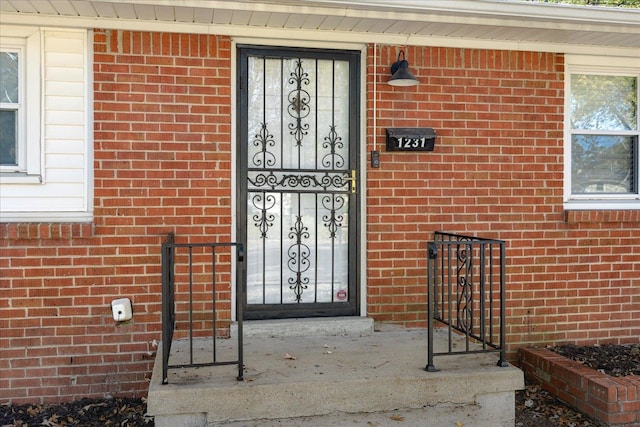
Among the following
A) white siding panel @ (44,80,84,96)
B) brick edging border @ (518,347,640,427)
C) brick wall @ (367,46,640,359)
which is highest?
white siding panel @ (44,80,84,96)

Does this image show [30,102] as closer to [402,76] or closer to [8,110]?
[8,110]

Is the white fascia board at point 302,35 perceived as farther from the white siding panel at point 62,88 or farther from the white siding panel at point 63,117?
the white siding panel at point 63,117

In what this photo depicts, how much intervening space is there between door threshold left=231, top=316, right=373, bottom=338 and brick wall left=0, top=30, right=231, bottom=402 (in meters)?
0.73

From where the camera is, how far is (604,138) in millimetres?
5090

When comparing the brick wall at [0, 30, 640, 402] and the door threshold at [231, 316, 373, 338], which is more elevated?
the brick wall at [0, 30, 640, 402]

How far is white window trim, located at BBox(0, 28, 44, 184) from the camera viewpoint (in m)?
4.03

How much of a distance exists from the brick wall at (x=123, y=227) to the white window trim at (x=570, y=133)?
3.02 metres

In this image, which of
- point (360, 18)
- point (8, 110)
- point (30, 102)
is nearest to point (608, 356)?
point (360, 18)

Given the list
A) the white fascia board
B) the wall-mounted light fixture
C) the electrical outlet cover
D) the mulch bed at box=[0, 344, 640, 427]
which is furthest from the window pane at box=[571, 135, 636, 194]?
the electrical outlet cover

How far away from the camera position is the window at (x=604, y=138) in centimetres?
502

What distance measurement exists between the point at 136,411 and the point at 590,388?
3.30 meters

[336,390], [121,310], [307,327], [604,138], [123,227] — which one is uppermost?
[604,138]

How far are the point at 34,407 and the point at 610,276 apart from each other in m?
4.92

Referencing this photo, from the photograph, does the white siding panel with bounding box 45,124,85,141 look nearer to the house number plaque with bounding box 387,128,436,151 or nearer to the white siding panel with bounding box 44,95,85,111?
the white siding panel with bounding box 44,95,85,111
